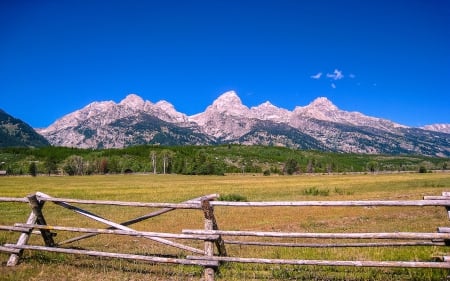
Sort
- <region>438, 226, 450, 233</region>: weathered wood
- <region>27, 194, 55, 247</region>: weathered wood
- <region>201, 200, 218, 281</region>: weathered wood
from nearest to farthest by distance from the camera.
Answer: <region>438, 226, 450, 233</region>: weathered wood, <region>201, 200, 218, 281</region>: weathered wood, <region>27, 194, 55, 247</region>: weathered wood

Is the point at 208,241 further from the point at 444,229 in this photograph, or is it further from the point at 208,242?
the point at 444,229

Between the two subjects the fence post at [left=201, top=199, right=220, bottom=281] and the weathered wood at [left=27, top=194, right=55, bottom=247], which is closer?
the fence post at [left=201, top=199, right=220, bottom=281]

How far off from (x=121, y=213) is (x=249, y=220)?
31.9ft

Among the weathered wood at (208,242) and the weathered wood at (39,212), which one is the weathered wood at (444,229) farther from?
the weathered wood at (39,212)

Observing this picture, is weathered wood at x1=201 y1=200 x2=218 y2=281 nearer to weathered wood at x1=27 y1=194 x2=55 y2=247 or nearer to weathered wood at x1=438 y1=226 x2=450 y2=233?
weathered wood at x1=27 y1=194 x2=55 y2=247

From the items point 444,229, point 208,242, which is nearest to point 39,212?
point 208,242

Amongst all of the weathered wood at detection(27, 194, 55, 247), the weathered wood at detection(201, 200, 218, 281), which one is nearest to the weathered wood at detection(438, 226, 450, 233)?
the weathered wood at detection(201, 200, 218, 281)

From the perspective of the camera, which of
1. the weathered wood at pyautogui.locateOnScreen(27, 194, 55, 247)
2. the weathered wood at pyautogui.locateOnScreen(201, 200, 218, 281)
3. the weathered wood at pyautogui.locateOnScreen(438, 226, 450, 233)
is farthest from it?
the weathered wood at pyautogui.locateOnScreen(27, 194, 55, 247)

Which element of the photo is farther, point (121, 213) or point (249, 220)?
point (121, 213)

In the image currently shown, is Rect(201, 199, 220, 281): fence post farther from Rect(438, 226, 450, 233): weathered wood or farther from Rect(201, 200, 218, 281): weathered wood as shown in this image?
Rect(438, 226, 450, 233): weathered wood

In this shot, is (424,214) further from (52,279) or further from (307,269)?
(52,279)

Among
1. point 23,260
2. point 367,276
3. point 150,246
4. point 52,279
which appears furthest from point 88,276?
point 367,276

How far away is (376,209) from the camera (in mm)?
27531

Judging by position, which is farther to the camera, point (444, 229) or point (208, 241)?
point (208, 241)
